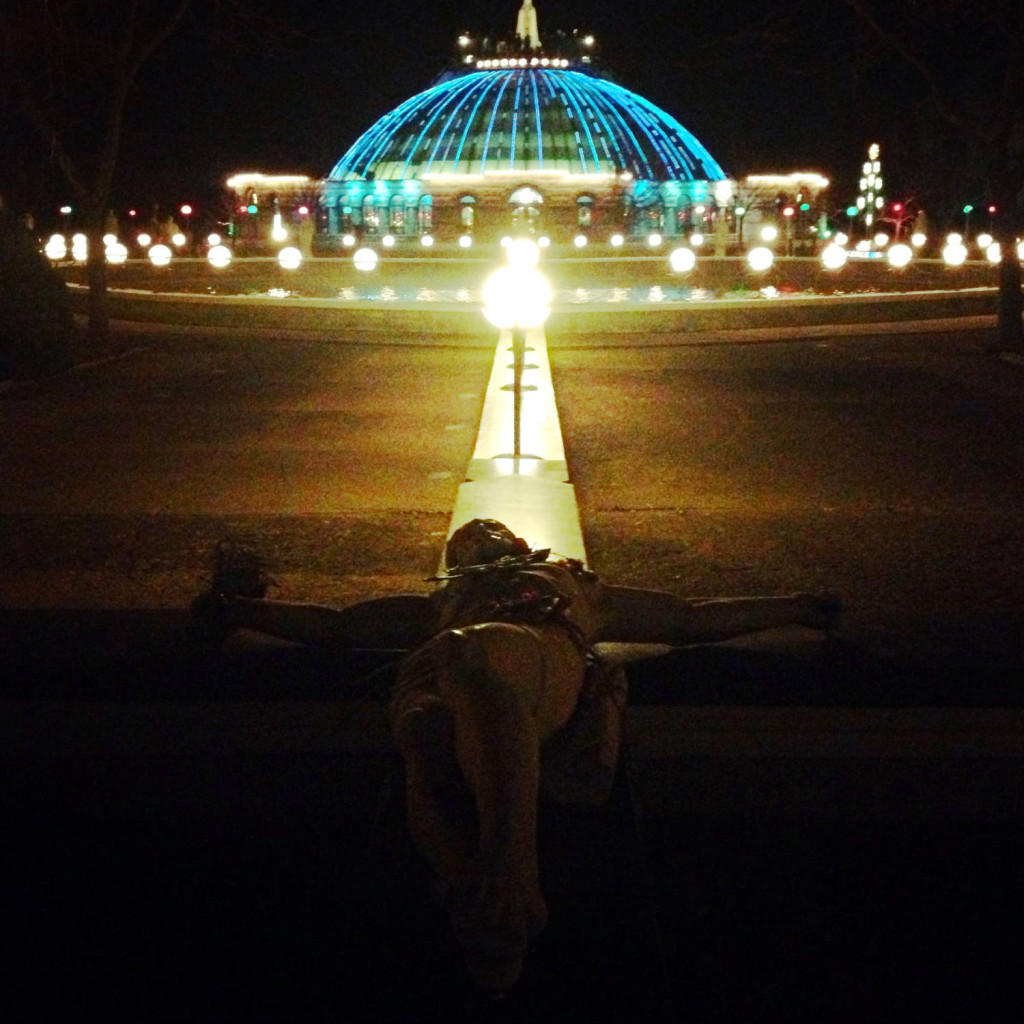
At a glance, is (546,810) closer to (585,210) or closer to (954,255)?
(954,255)

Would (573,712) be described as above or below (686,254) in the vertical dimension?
below

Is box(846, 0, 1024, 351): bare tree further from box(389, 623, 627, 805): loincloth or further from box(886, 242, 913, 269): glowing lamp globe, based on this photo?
box(886, 242, 913, 269): glowing lamp globe

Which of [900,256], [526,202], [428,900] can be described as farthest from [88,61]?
[526,202]

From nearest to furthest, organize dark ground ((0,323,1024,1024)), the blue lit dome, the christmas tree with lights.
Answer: dark ground ((0,323,1024,1024))
the christmas tree with lights
the blue lit dome

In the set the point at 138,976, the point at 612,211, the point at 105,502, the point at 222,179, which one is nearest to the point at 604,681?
the point at 138,976

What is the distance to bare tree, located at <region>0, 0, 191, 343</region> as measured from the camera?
20.3 m

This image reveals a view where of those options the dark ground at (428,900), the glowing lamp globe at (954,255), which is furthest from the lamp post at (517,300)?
the glowing lamp globe at (954,255)

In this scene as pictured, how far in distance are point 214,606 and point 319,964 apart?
2.05 meters

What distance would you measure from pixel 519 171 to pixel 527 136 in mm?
3549

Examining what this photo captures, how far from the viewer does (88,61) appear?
23.1 meters

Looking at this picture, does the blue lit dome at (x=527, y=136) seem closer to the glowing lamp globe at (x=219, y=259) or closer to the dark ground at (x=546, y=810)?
the glowing lamp globe at (x=219, y=259)

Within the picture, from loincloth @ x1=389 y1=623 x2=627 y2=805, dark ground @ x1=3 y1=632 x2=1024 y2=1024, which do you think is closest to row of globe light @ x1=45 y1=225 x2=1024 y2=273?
dark ground @ x1=3 y1=632 x2=1024 y2=1024

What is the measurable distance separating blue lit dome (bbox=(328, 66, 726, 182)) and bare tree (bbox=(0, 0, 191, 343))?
74.9 meters

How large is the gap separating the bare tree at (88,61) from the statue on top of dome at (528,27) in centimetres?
9690
